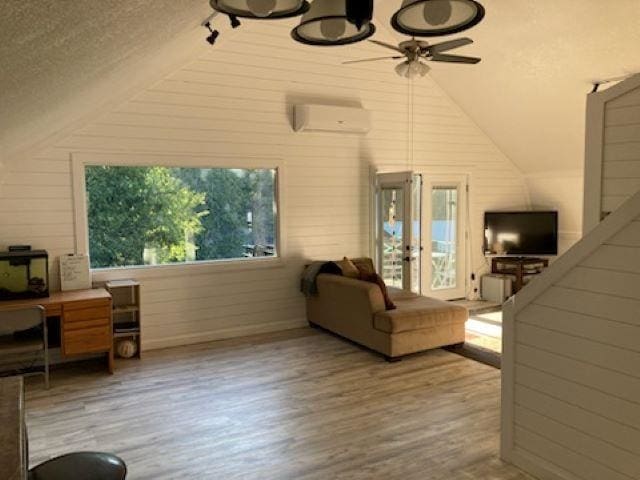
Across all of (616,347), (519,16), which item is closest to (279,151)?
(519,16)

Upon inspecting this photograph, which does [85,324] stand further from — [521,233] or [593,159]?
[521,233]

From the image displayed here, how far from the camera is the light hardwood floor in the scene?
9.76ft

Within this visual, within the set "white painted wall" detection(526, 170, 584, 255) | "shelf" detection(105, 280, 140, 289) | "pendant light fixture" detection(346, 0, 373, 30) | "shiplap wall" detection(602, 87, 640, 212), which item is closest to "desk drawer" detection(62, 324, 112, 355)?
"shelf" detection(105, 280, 140, 289)

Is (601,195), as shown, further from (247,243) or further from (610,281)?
(247,243)

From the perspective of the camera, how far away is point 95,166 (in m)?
5.01

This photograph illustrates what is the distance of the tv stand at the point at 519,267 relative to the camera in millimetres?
7418

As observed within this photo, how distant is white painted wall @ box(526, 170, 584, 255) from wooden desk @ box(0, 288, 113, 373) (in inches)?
251

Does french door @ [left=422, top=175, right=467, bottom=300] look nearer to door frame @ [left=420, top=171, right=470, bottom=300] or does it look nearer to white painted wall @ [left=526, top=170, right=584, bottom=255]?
door frame @ [left=420, top=171, right=470, bottom=300]

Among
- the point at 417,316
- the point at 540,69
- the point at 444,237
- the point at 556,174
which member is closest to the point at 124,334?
the point at 417,316

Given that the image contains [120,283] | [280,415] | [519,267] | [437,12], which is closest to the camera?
[437,12]

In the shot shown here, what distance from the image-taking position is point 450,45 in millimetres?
4020

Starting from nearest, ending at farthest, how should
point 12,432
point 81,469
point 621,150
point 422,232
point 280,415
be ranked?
point 12,432 → point 81,469 → point 621,150 → point 280,415 → point 422,232

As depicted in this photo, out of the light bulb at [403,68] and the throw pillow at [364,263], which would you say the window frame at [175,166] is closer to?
the throw pillow at [364,263]

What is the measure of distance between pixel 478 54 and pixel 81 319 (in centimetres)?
507
